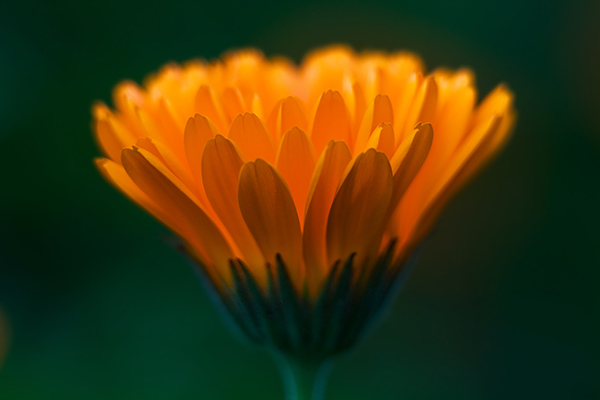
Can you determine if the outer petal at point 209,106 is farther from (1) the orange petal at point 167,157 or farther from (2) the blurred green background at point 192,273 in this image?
(2) the blurred green background at point 192,273

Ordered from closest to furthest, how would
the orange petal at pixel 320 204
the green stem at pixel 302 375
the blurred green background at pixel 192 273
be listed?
1. the orange petal at pixel 320 204
2. the green stem at pixel 302 375
3. the blurred green background at pixel 192 273

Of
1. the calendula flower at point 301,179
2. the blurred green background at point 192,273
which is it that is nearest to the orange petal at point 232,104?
the calendula flower at point 301,179

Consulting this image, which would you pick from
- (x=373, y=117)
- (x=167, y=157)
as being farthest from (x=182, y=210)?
(x=373, y=117)

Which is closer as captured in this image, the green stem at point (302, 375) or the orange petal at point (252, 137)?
the orange petal at point (252, 137)

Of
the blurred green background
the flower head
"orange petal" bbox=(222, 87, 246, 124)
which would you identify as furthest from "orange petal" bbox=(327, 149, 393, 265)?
the blurred green background

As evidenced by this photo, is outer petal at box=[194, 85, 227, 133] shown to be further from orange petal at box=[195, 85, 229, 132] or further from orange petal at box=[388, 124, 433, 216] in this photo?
orange petal at box=[388, 124, 433, 216]

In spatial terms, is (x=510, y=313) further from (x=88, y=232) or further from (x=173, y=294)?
(x=88, y=232)

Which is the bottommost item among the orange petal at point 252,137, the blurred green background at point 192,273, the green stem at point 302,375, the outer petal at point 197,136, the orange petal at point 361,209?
the green stem at point 302,375
